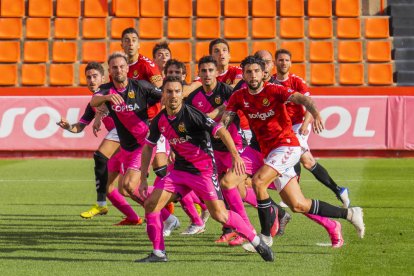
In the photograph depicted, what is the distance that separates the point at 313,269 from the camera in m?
10.1

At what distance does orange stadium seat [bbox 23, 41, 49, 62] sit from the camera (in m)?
28.8

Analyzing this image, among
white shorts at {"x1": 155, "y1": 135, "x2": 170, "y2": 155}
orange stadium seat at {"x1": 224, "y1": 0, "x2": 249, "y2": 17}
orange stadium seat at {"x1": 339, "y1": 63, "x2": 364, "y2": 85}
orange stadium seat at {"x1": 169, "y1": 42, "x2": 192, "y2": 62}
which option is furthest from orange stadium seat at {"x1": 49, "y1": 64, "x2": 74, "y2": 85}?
white shorts at {"x1": 155, "y1": 135, "x2": 170, "y2": 155}

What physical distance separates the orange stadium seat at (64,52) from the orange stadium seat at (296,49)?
19.1 feet

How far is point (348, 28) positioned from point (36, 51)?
8.84 meters

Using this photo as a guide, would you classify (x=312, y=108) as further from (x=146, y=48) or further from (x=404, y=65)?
(x=404, y=65)

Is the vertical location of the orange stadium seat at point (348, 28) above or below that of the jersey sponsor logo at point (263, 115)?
above

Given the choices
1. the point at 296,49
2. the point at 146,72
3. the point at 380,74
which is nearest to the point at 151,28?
the point at 296,49

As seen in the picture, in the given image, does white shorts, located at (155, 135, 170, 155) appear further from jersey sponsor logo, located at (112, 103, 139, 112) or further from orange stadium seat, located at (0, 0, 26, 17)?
orange stadium seat, located at (0, 0, 26, 17)

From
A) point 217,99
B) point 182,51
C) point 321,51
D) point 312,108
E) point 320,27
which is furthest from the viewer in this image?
point 320,27

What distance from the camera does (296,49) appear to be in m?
28.6

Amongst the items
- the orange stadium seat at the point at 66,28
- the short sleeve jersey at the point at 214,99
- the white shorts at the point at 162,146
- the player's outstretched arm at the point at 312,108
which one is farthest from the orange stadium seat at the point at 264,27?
the player's outstretched arm at the point at 312,108

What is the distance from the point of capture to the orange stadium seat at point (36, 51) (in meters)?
28.8

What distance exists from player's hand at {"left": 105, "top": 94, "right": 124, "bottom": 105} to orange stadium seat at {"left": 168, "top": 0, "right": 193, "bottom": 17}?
17430mm

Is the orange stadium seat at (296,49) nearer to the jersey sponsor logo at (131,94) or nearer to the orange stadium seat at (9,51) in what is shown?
the orange stadium seat at (9,51)
